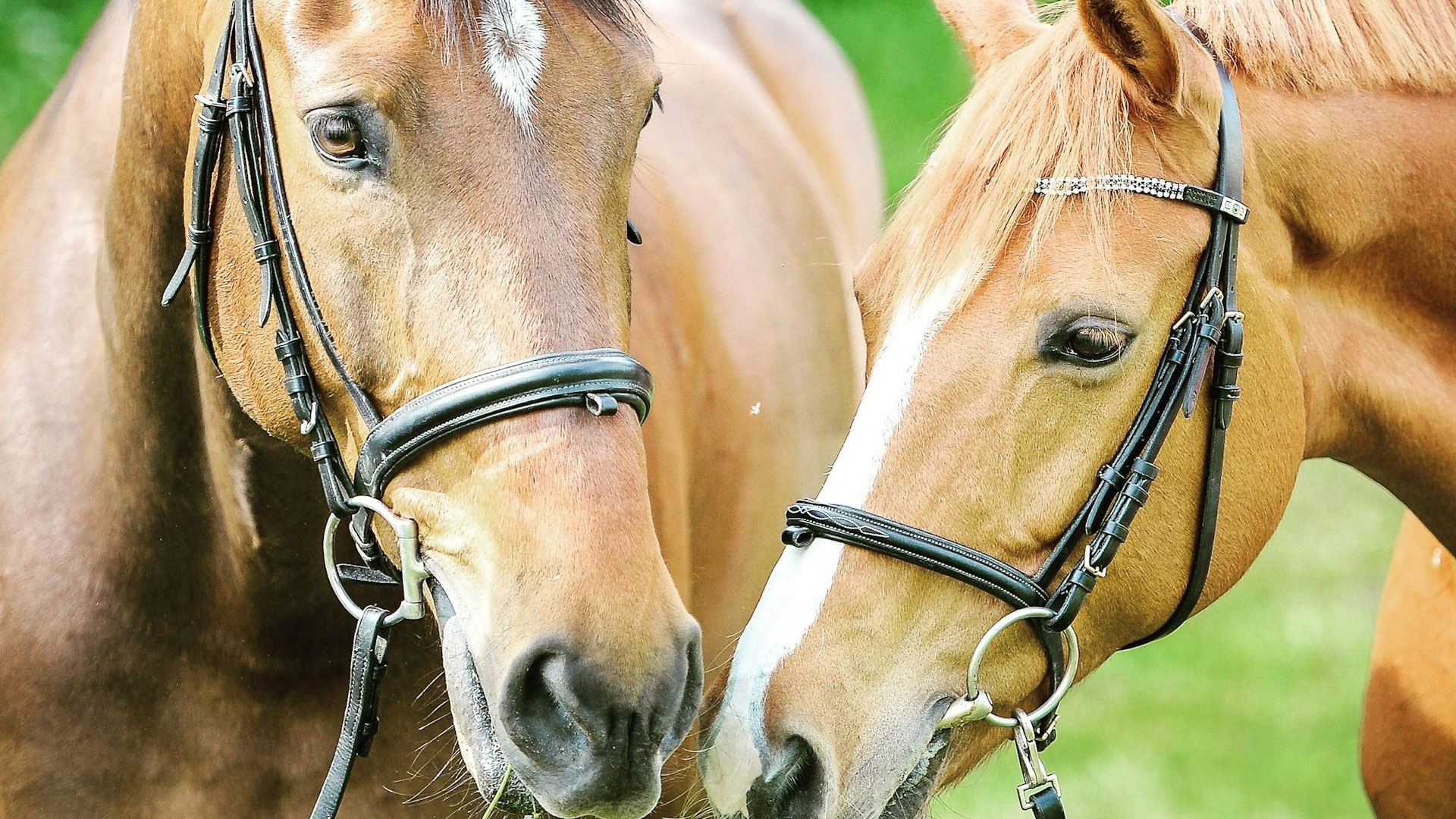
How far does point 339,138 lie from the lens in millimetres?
1828

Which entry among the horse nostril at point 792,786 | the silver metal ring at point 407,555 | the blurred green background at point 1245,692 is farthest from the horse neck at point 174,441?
the blurred green background at point 1245,692

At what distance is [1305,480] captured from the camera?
25.3 ft

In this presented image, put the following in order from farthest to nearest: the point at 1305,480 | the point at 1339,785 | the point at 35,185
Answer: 1. the point at 1305,480
2. the point at 1339,785
3. the point at 35,185

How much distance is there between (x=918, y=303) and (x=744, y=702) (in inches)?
25.1

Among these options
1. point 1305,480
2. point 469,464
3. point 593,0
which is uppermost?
point 593,0

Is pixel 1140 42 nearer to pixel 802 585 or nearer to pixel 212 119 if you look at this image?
pixel 802 585

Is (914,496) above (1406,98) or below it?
below

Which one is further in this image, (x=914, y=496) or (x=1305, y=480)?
(x=1305, y=480)

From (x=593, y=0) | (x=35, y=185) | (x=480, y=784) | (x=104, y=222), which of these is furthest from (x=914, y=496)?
(x=35, y=185)

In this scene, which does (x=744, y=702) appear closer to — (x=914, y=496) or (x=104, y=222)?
A: (x=914, y=496)

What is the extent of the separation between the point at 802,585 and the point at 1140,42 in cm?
93


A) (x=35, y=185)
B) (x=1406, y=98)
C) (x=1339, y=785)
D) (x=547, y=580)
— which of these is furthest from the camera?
(x=1339, y=785)

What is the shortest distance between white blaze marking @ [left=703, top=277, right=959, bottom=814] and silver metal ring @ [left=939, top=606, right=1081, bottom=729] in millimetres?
238

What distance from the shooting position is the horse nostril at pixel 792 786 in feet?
6.31
